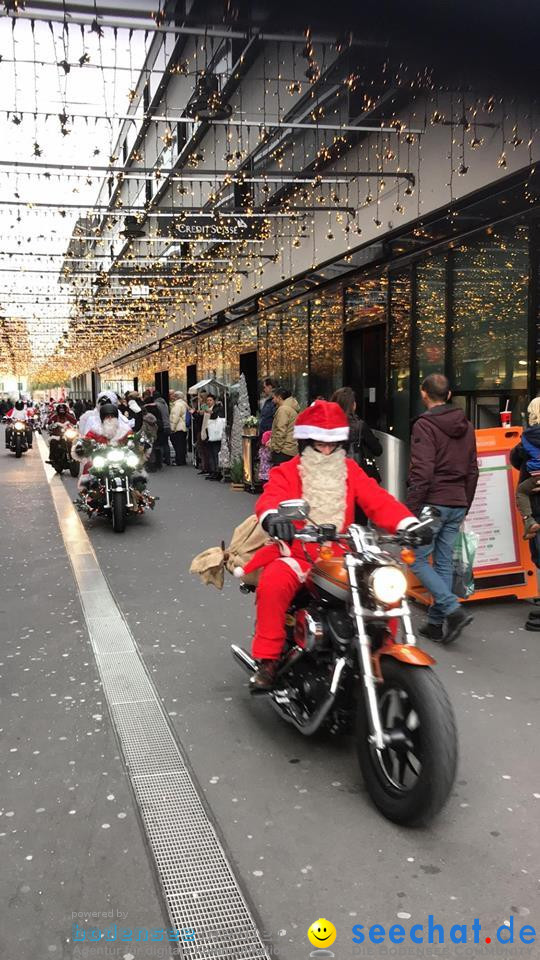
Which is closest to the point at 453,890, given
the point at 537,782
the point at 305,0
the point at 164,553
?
the point at 537,782

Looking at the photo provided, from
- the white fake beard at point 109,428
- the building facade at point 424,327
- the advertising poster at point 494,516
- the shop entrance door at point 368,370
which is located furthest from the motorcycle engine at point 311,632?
the shop entrance door at point 368,370

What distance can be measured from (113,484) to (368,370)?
240 inches

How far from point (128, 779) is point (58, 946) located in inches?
42.7

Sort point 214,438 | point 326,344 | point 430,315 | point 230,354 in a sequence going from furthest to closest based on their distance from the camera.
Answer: point 230,354
point 214,438
point 326,344
point 430,315

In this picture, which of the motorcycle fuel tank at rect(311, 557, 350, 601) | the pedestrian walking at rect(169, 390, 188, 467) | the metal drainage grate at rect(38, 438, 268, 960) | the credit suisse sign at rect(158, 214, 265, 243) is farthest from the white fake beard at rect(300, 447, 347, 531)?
the pedestrian walking at rect(169, 390, 188, 467)

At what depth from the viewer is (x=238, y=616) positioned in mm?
6176

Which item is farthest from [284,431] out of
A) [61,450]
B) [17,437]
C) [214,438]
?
[17,437]

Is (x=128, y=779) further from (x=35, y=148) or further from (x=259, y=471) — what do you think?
(x=259, y=471)

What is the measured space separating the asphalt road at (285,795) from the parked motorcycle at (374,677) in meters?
0.22

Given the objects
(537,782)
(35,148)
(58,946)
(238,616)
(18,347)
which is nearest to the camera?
(58,946)

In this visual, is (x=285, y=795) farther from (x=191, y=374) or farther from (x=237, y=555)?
(x=191, y=374)

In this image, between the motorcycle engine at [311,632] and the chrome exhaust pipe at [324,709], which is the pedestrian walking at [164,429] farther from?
the chrome exhaust pipe at [324,709]

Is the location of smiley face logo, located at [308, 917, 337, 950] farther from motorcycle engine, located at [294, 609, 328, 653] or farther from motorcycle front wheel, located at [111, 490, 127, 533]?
motorcycle front wheel, located at [111, 490, 127, 533]

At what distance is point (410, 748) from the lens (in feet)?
10.1
